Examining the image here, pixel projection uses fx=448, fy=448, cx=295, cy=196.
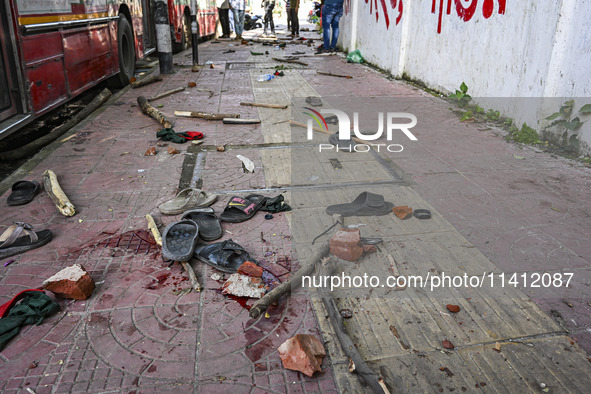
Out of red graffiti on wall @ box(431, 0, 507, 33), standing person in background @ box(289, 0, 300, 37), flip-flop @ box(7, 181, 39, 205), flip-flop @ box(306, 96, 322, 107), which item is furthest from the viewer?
standing person in background @ box(289, 0, 300, 37)

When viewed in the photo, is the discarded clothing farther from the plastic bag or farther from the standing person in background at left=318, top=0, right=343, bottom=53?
the standing person in background at left=318, top=0, right=343, bottom=53

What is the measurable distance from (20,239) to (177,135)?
103 inches

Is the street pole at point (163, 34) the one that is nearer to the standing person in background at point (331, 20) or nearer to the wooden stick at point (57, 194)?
the standing person in background at point (331, 20)

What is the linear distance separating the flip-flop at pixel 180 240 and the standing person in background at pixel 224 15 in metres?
18.0

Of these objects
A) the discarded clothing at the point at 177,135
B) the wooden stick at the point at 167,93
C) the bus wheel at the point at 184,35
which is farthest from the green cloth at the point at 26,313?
the bus wheel at the point at 184,35

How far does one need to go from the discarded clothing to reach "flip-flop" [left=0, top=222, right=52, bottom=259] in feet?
7.94

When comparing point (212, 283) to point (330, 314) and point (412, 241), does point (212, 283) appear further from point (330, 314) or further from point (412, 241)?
point (412, 241)

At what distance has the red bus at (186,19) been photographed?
12805 mm

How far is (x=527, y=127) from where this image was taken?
5.39 metres

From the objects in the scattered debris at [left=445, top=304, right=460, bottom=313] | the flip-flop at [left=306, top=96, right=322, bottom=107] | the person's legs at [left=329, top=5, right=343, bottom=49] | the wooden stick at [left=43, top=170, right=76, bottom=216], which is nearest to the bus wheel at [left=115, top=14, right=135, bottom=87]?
the flip-flop at [left=306, top=96, right=322, bottom=107]

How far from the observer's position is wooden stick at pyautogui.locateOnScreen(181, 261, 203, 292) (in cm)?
270

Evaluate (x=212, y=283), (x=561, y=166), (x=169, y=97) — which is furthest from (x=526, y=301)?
(x=169, y=97)

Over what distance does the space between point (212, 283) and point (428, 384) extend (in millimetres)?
1389

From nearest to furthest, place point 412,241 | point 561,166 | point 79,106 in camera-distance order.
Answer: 1. point 412,241
2. point 561,166
3. point 79,106
